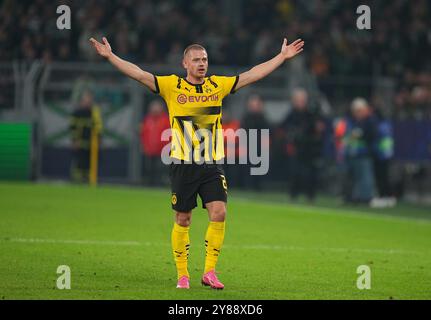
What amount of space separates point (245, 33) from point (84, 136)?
6.73 m

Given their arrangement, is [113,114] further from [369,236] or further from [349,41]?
[369,236]

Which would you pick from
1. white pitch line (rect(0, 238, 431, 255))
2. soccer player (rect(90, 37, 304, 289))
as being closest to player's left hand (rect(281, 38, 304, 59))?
soccer player (rect(90, 37, 304, 289))

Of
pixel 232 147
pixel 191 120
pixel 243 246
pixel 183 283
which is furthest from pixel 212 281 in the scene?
pixel 232 147

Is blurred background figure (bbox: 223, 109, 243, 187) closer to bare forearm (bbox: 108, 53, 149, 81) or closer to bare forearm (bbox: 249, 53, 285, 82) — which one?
bare forearm (bbox: 249, 53, 285, 82)

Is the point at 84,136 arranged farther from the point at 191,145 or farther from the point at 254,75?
the point at 191,145

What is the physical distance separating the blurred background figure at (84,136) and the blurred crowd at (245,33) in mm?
1693

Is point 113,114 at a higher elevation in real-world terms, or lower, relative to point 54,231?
higher

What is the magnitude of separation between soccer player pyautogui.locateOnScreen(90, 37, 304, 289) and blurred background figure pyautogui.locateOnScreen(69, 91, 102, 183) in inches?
622

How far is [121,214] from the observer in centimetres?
1934

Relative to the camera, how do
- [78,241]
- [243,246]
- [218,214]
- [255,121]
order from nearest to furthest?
[218,214]
[78,241]
[243,246]
[255,121]

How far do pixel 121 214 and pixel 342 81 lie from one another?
1198cm

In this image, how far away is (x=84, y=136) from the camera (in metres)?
27.0

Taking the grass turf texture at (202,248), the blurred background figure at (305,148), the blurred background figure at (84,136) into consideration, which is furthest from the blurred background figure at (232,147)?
the grass turf texture at (202,248)
